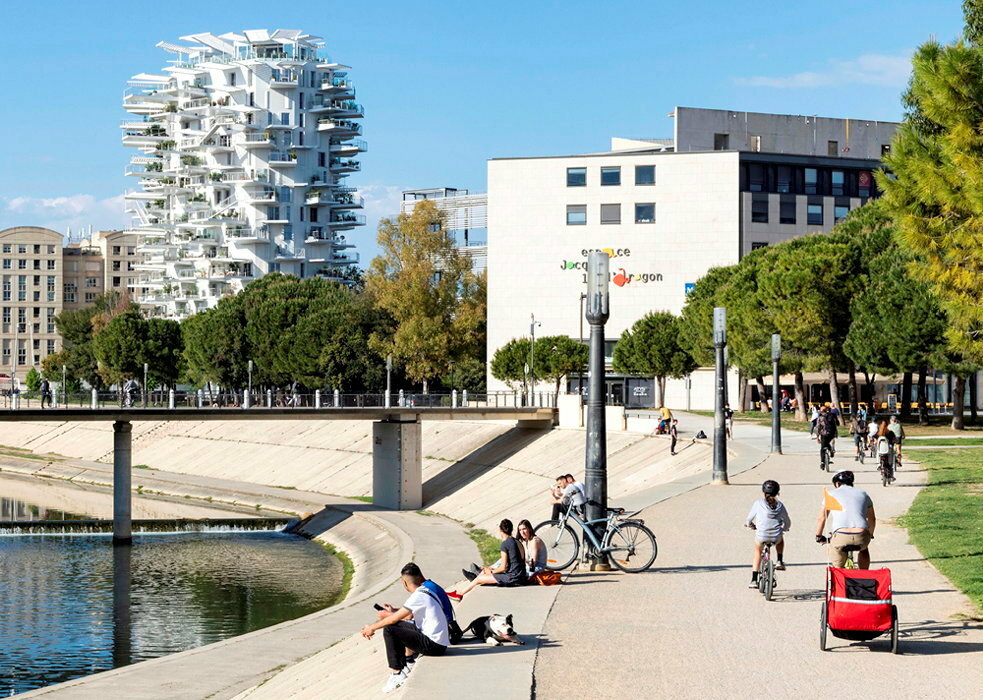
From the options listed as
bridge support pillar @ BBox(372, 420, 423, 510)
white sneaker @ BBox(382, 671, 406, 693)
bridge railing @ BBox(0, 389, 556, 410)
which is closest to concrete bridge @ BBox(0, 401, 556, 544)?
bridge support pillar @ BBox(372, 420, 423, 510)

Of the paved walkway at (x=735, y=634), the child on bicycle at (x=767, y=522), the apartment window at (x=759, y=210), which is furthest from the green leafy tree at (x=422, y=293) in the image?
the child on bicycle at (x=767, y=522)

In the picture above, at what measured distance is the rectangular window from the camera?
106375 millimetres

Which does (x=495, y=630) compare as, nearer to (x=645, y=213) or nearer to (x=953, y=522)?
(x=953, y=522)

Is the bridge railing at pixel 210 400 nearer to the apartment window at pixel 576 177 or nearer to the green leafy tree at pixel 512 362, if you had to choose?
the green leafy tree at pixel 512 362

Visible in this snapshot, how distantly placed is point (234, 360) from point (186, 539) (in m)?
60.9

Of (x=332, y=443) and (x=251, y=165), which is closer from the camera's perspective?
(x=332, y=443)

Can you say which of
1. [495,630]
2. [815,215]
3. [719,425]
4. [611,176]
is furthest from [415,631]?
[815,215]

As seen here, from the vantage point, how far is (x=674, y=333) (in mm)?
96500

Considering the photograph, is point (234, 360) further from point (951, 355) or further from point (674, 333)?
point (951, 355)

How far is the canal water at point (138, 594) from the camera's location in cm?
3384

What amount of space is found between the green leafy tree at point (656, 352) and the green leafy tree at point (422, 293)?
42.4 feet

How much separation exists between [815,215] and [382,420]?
57972 mm

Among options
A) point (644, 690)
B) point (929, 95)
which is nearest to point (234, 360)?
point (929, 95)

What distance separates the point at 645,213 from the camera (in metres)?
107
